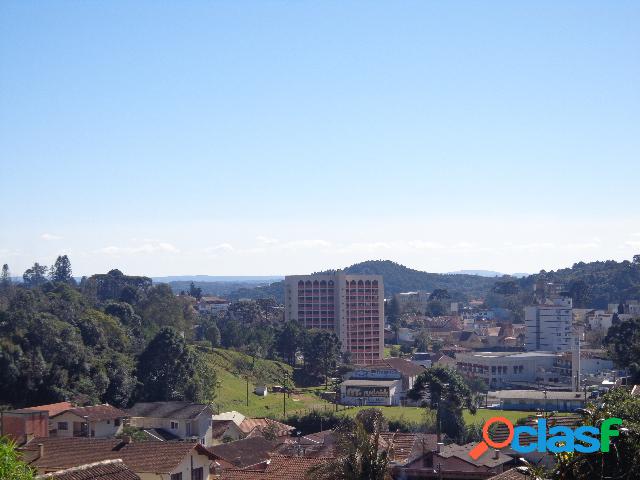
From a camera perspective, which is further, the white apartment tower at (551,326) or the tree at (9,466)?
the white apartment tower at (551,326)

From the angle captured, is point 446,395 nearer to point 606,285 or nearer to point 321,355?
point 321,355

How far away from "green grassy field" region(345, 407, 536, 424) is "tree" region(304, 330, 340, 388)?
13.3 metres

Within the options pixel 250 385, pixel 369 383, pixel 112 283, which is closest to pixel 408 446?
pixel 369 383

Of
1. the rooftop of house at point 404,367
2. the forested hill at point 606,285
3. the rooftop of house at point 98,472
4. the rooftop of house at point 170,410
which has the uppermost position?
the forested hill at point 606,285

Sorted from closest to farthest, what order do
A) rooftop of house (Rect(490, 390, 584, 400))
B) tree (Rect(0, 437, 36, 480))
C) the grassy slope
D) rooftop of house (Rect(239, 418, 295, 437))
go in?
1. tree (Rect(0, 437, 36, 480))
2. rooftop of house (Rect(239, 418, 295, 437))
3. the grassy slope
4. rooftop of house (Rect(490, 390, 584, 400))

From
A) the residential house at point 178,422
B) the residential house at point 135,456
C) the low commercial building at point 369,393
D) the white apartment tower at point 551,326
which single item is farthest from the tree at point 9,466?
the white apartment tower at point 551,326

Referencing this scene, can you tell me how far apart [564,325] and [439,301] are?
52.8 meters

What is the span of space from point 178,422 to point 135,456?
18.4 metres

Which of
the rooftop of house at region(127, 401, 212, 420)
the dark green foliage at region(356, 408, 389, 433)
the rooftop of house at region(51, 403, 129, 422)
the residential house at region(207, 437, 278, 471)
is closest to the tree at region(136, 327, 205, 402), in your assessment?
the rooftop of house at region(127, 401, 212, 420)

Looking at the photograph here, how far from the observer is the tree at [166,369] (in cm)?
5222

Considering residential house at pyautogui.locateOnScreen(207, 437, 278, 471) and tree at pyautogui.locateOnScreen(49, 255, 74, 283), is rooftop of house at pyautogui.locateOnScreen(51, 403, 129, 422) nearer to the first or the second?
residential house at pyautogui.locateOnScreen(207, 437, 278, 471)

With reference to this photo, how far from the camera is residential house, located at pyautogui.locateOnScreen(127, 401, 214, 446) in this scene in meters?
40.8

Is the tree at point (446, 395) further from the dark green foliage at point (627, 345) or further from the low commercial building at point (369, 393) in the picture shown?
the dark green foliage at point (627, 345)

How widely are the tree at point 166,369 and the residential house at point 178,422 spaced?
886cm
